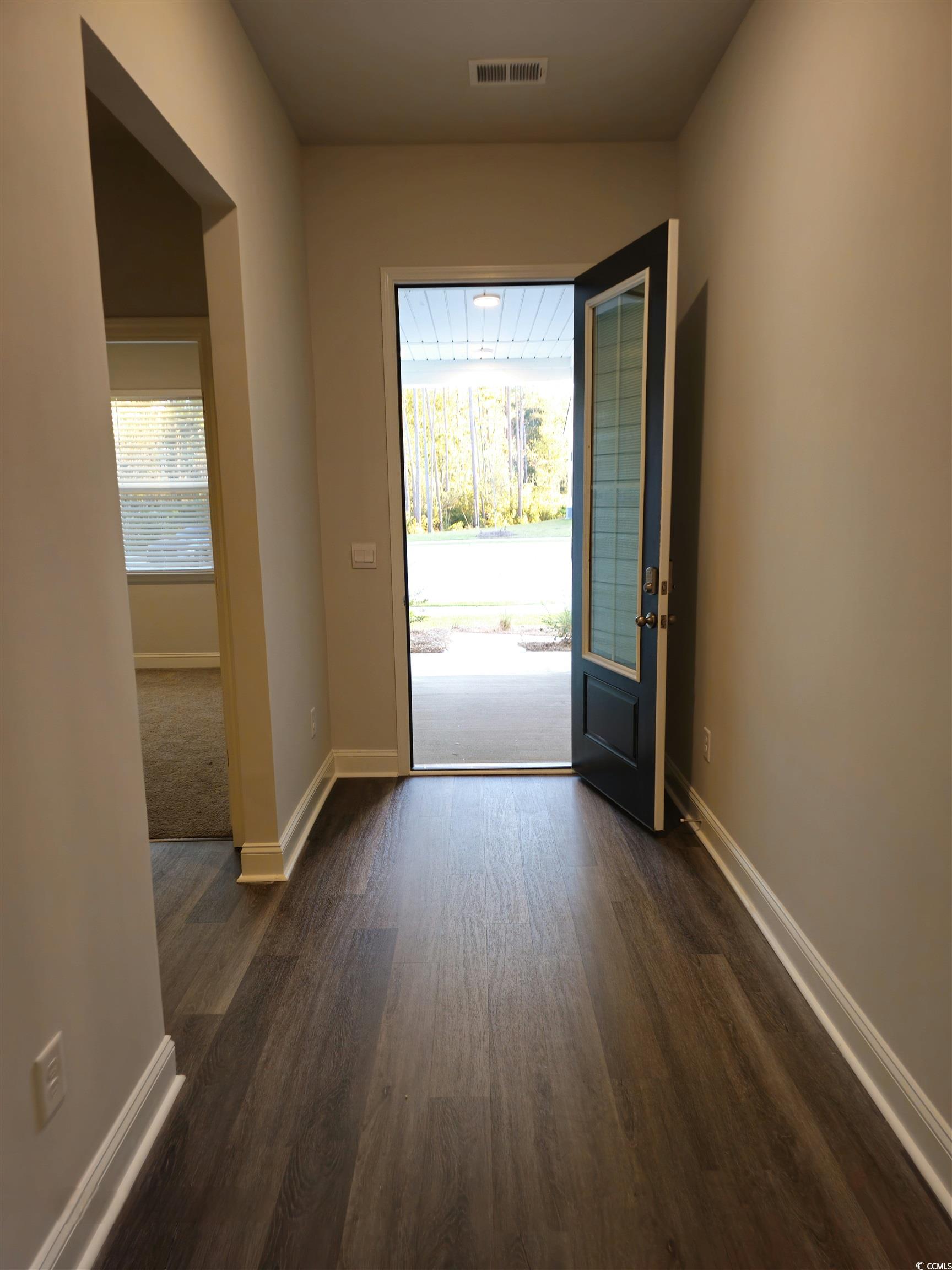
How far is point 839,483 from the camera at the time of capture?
6.22 ft

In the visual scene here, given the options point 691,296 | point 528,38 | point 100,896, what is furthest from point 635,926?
point 528,38

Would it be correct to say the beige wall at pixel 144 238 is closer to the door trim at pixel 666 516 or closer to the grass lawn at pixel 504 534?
the door trim at pixel 666 516

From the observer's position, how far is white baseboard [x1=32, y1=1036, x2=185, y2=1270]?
1300 mm

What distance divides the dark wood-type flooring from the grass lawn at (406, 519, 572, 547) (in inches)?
303

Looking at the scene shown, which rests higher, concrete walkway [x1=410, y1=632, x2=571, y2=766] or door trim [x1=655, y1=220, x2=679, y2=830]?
A: door trim [x1=655, y1=220, x2=679, y2=830]

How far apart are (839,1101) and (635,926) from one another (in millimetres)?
791

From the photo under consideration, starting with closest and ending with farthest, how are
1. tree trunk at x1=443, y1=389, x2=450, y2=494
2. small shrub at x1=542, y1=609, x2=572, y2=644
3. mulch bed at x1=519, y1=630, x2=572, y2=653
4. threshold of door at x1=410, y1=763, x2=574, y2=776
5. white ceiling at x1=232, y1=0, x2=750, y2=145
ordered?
white ceiling at x1=232, y1=0, x2=750, y2=145, threshold of door at x1=410, y1=763, x2=574, y2=776, mulch bed at x1=519, y1=630, x2=572, y2=653, small shrub at x1=542, y1=609, x2=572, y2=644, tree trunk at x1=443, y1=389, x2=450, y2=494

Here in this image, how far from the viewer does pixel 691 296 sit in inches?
124

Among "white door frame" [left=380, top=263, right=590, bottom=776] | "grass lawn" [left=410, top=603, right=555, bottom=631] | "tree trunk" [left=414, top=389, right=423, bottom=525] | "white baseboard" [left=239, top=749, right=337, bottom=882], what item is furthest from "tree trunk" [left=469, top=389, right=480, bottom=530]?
"white baseboard" [left=239, top=749, right=337, bottom=882]

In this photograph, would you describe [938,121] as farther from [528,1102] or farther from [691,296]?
[528,1102]

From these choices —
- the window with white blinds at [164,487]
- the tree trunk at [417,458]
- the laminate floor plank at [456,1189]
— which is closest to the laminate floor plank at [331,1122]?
the laminate floor plank at [456,1189]

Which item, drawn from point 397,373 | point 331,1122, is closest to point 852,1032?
point 331,1122

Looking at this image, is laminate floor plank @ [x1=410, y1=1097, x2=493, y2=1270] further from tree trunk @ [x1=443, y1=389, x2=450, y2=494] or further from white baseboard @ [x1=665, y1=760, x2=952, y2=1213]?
tree trunk @ [x1=443, y1=389, x2=450, y2=494]

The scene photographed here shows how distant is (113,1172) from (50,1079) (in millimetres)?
357
